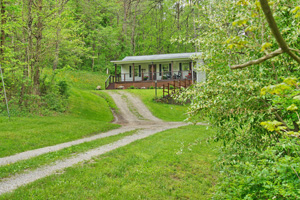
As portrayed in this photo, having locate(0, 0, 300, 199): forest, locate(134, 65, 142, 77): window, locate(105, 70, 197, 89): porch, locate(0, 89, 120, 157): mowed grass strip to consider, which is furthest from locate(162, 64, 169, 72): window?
locate(0, 0, 300, 199): forest

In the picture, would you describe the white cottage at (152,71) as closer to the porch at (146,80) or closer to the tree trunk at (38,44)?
the porch at (146,80)

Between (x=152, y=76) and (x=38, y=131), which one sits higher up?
(x=152, y=76)

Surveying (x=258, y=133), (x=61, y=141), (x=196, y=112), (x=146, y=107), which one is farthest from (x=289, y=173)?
(x=146, y=107)

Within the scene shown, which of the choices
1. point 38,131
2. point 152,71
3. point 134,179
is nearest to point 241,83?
point 134,179

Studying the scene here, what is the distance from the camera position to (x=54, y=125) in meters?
12.4

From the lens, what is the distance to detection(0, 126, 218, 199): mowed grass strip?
480 centimetres

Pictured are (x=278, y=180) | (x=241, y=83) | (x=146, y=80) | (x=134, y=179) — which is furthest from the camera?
(x=146, y=80)

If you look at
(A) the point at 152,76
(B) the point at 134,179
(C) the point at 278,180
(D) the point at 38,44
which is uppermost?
(D) the point at 38,44

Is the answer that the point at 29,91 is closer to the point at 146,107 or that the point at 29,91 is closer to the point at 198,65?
the point at 146,107

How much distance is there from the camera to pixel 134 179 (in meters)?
5.66

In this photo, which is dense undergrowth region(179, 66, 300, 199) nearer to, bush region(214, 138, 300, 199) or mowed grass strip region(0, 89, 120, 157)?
bush region(214, 138, 300, 199)

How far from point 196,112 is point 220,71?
878mm

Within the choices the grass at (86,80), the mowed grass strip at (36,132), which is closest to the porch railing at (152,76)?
the grass at (86,80)

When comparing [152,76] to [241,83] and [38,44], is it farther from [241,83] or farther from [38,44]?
[241,83]
